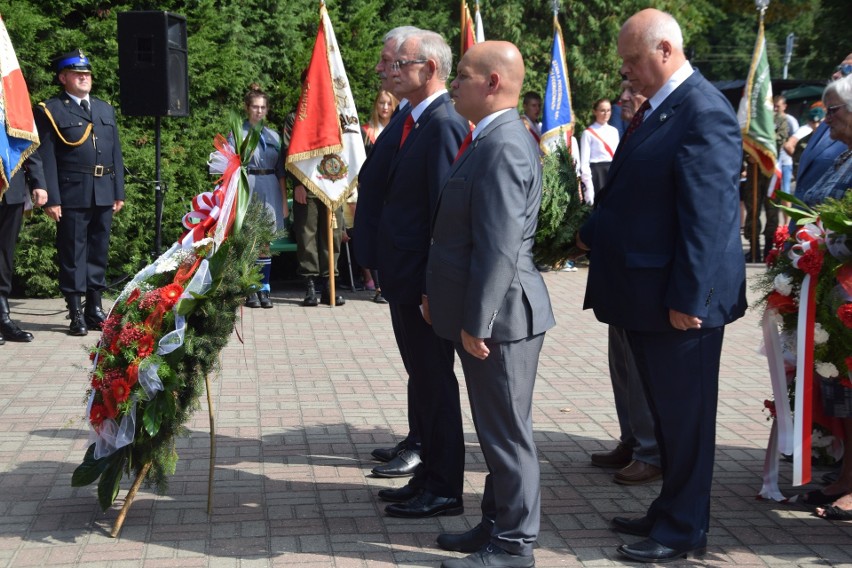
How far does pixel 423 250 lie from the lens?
464cm

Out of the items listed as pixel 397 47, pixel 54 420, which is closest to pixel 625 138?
pixel 397 47

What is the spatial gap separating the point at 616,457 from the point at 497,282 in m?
2.07

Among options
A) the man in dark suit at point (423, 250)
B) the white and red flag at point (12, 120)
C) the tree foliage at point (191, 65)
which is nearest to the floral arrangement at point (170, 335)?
the man in dark suit at point (423, 250)

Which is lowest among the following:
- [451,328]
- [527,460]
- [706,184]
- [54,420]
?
[54,420]

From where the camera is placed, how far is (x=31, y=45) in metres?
9.86

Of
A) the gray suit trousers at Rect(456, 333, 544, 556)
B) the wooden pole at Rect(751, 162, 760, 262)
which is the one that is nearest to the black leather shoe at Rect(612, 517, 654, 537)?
the gray suit trousers at Rect(456, 333, 544, 556)

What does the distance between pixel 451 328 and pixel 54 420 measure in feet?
10.9

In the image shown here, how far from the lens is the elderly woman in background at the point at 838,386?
4.59 meters

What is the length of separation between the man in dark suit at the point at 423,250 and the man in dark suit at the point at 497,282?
2.03 feet

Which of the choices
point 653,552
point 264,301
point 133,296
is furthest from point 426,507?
point 264,301

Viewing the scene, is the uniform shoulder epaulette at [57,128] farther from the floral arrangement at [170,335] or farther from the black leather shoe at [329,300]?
the floral arrangement at [170,335]

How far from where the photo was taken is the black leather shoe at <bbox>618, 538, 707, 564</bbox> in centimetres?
412

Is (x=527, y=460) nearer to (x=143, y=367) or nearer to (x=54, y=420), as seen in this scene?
(x=143, y=367)

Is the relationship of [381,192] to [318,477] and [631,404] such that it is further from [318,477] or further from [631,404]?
[631,404]
